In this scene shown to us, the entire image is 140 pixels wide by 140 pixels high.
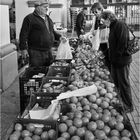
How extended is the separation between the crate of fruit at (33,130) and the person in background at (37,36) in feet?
8.85

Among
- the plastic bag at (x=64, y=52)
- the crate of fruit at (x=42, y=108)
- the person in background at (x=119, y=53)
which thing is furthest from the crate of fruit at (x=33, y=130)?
the plastic bag at (x=64, y=52)

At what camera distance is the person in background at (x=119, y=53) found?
4.16 metres

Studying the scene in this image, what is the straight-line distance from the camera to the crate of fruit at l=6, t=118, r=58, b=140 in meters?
1.96

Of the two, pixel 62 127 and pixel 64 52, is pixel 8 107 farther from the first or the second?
pixel 62 127

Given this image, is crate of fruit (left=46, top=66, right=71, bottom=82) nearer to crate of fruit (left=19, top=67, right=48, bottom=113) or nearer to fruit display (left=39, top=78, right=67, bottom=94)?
crate of fruit (left=19, top=67, right=48, bottom=113)

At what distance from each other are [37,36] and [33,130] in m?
2.87

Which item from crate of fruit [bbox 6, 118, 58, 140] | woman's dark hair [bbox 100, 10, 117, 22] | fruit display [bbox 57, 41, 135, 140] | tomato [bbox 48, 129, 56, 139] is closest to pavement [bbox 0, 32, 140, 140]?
fruit display [bbox 57, 41, 135, 140]

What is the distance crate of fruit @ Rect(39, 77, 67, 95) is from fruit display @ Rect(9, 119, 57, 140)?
913mm

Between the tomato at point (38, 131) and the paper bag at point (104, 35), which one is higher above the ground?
the paper bag at point (104, 35)

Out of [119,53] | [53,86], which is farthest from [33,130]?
[119,53]

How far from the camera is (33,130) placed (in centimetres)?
201

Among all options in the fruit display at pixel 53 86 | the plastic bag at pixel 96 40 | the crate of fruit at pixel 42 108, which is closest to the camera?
the crate of fruit at pixel 42 108

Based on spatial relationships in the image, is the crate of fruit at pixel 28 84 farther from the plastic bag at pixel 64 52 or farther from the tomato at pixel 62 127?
the tomato at pixel 62 127

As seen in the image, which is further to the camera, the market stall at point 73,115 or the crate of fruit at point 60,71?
A: the crate of fruit at point 60,71
